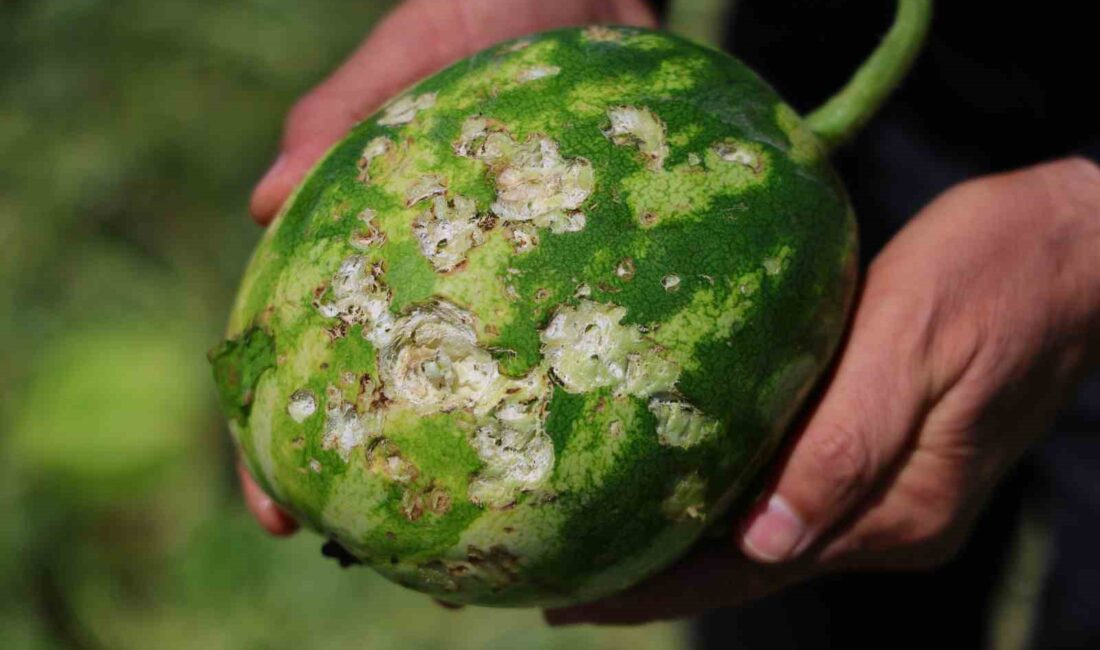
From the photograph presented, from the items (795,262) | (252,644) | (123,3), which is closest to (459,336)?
(795,262)

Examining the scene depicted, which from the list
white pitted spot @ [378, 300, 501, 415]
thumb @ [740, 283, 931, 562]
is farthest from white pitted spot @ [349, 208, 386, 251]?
thumb @ [740, 283, 931, 562]

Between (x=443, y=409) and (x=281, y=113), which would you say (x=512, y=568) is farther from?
(x=281, y=113)

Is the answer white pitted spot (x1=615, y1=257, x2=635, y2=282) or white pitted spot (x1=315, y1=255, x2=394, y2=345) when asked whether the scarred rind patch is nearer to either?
white pitted spot (x1=615, y1=257, x2=635, y2=282)

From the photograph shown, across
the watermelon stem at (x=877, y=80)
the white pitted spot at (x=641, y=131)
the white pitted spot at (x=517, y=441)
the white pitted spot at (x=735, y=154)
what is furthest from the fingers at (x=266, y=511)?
the watermelon stem at (x=877, y=80)

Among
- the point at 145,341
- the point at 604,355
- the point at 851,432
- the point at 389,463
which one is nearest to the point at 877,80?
the point at 851,432

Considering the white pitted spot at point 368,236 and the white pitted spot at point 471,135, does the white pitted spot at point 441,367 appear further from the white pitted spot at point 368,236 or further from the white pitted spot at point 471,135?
the white pitted spot at point 471,135

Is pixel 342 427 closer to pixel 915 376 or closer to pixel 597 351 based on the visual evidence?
pixel 597 351
